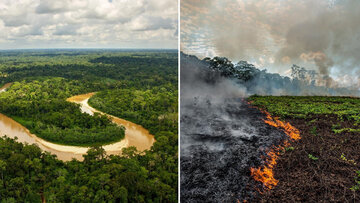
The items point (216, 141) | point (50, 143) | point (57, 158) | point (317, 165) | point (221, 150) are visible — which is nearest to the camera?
point (317, 165)

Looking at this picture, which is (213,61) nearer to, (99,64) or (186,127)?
(186,127)

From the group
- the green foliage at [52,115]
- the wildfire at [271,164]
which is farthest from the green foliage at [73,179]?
the wildfire at [271,164]

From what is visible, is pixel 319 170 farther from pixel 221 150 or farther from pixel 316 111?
pixel 316 111

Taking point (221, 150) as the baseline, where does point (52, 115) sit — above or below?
above

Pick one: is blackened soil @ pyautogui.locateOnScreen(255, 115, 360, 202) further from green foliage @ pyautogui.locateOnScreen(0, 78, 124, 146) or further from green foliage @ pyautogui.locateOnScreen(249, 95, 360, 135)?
green foliage @ pyautogui.locateOnScreen(0, 78, 124, 146)

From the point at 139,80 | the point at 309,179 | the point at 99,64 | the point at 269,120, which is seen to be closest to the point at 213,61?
the point at 269,120

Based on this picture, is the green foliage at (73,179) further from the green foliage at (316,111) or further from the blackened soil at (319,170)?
the green foliage at (316,111)

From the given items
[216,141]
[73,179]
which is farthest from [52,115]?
[216,141]

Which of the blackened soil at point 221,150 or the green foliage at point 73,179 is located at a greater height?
the blackened soil at point 221,150
